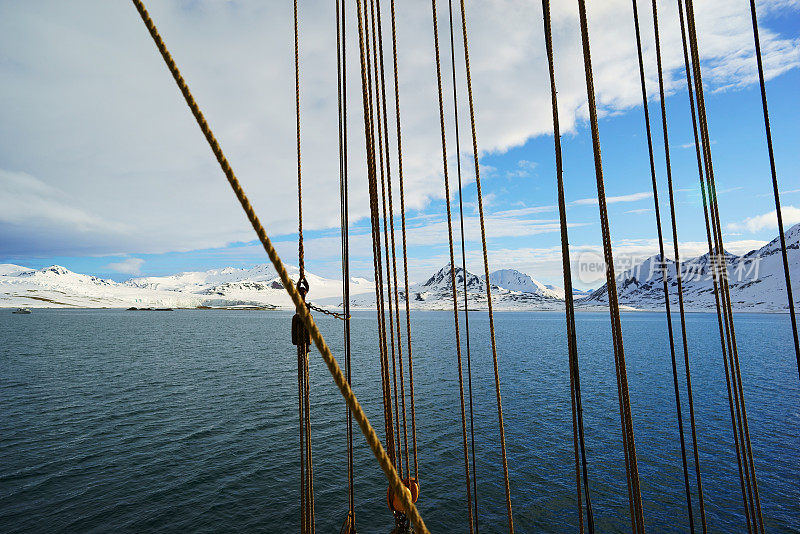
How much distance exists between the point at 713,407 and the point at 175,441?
32802 mm

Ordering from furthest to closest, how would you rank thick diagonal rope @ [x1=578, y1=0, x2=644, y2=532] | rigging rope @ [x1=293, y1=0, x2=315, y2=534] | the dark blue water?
the dark blue water → rigging rope @ [x1=293, y1=0, x2=315, y2=534] → thick diagonal rope @ [x1=578, y1=0, x2=644, y2=532]

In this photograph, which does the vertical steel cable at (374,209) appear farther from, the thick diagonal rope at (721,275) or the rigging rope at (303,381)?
the thick diagonal rope at (721,275)

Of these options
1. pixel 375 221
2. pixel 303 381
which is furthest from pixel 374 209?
pixel 303 381

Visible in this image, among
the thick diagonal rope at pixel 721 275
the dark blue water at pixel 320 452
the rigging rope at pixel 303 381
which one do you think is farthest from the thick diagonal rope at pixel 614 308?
the dark blue water at pixel 320 452

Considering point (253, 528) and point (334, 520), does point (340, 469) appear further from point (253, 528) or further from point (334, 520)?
point (253, 528)

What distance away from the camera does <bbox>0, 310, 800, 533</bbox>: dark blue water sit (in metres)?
13.7

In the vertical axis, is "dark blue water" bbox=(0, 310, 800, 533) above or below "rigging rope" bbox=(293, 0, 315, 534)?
below

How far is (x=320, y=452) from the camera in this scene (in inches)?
738

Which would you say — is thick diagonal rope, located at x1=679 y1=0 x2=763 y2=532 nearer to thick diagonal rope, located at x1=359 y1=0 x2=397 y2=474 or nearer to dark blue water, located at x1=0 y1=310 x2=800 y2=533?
thick diagonal rope, located at x1=359 y1=0 x2=397 y2=474

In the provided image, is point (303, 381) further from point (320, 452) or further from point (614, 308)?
point (320, 452)

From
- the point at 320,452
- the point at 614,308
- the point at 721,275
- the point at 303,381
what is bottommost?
the point at 320,452

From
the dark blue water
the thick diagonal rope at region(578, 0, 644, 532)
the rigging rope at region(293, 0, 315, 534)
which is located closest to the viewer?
the thick diagonal rope at region(578, 0, 644, 532)

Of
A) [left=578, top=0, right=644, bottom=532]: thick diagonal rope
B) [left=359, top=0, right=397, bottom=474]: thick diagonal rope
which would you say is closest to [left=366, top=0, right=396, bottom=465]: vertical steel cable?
[left=359, top=0, right=397, bottom=474]: thick diagonal rope

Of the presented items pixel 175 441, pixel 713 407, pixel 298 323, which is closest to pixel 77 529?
pixel 175 441
